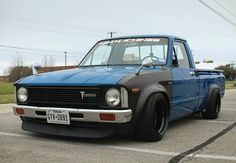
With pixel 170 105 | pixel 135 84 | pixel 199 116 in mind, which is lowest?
pixel 199 116

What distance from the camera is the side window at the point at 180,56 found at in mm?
7341

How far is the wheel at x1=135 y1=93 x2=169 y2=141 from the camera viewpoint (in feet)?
18.7

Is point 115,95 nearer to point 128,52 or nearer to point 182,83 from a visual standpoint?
point 128,52

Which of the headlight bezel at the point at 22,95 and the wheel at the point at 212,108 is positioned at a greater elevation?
the headlight bezel at the point at 22,95

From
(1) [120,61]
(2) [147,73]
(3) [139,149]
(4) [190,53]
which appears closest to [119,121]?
(3) [139,149]

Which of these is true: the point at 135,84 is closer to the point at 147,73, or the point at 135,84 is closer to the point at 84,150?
the point at 147,73

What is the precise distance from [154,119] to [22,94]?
1.98m

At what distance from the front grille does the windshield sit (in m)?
1.55

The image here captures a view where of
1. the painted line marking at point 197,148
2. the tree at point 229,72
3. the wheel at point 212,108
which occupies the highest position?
the wheel at point 212,108

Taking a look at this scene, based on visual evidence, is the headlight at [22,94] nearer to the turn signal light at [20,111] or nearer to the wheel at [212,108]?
the turn signal light at [20,111]

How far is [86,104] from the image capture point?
18.1 feet

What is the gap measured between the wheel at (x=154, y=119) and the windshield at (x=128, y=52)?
0.94 metres

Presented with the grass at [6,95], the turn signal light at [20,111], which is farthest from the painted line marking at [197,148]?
the grass at [6,95]

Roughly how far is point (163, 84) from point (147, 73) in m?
0.47
